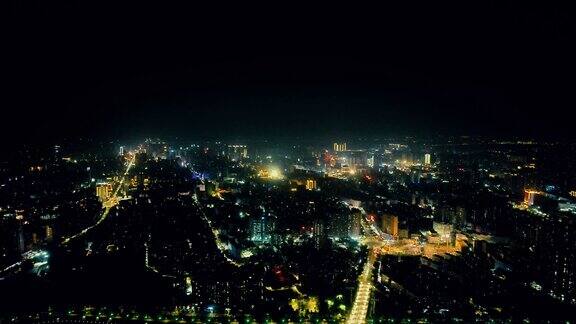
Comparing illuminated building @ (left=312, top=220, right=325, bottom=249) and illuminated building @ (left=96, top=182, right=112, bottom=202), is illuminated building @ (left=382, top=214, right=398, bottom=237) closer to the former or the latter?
illuminated building @ (left=312, top=220, right=325, bottom=249)

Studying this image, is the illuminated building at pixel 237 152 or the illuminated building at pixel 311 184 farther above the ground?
the illuminated building at pixel 237 152

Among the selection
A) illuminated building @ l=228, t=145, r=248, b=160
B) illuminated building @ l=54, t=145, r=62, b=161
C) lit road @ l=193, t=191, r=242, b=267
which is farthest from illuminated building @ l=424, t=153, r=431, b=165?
illuminated building @ l=54, t=145, r=62, b=161

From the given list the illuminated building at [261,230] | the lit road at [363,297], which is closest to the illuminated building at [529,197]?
the lit road at [363,297]

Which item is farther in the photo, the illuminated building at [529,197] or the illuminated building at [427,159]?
the illuminated building at [427,159]

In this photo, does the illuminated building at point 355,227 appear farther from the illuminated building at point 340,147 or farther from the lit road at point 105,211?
the illuminated building at point 340,147

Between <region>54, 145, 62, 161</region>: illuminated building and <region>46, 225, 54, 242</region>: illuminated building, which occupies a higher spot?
<region>54, 145, 62, 161</region>: illuminated building

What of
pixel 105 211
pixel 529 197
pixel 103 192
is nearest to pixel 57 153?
pixel 103 192
